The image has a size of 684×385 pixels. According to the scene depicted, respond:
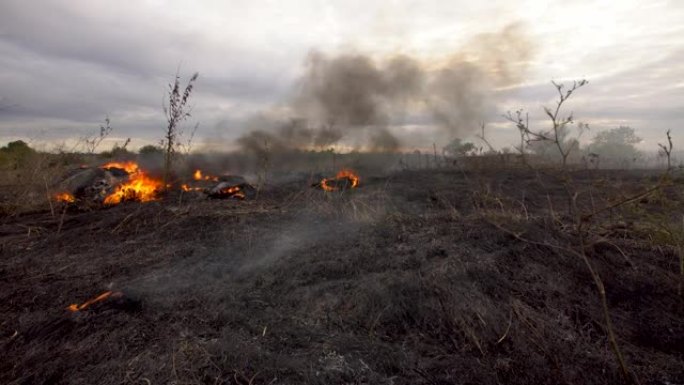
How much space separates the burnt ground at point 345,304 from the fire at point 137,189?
11.7 feet

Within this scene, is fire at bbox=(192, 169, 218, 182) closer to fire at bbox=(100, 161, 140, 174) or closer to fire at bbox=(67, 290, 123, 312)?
fire at bbox=(100, 161, 140, 174)

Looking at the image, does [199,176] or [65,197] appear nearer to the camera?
[65,197]

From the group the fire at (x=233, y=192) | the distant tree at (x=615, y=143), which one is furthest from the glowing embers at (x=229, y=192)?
the distant tree at (x=615, y=143)

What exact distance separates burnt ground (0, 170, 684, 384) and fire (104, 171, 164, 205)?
3565 millimetres

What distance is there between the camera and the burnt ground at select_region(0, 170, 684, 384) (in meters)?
3.05

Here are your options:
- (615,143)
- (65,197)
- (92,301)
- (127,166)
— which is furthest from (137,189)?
(615,143)

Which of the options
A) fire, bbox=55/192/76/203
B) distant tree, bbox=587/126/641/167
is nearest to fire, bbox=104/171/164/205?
fire, bbox=55/192/76/203

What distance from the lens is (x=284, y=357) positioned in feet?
10.2

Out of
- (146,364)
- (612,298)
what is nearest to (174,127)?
(146,364)

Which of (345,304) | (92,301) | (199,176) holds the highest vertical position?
(199,176)

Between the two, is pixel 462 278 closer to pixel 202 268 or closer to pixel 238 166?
pixel 202 268

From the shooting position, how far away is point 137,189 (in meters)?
11.1

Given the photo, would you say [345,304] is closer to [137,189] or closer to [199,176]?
[137,189]

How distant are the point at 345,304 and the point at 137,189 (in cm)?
959
